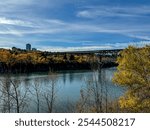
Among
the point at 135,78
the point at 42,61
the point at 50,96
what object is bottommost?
the point at 50,96

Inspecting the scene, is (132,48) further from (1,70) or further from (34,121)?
(34,121)

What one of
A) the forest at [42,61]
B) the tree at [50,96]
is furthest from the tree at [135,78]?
the forest at [42,61]

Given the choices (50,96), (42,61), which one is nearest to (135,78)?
(50,96)

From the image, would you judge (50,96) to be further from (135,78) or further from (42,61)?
(42,61)

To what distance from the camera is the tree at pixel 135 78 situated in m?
7.20

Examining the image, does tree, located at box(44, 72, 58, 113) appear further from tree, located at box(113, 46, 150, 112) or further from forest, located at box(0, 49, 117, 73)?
forest, located at box(0, 49, 117, 73)

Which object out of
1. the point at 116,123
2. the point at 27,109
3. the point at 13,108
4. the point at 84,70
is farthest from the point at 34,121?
the point at 84,70

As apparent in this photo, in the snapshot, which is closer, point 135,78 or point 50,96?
point 50,96

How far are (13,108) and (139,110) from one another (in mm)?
2606

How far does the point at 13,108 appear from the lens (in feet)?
19.8

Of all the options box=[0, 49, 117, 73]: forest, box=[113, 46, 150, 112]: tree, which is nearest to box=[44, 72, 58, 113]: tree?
box=[113, 46, 150, 112]: tree

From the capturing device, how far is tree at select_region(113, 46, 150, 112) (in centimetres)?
720

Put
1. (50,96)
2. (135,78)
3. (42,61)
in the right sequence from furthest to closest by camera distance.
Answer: (42,61), (135,78), (50,96)

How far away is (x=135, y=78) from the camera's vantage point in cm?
780
